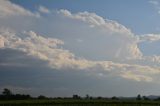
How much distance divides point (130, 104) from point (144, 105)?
2655mm

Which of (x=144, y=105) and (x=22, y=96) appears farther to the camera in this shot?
(x=22, y=96)

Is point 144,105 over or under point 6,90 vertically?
under

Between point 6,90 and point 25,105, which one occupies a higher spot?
point 6,90

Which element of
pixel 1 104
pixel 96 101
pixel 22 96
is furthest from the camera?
pixel 22 96

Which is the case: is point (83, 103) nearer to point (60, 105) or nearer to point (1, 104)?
A: point (60, 105)

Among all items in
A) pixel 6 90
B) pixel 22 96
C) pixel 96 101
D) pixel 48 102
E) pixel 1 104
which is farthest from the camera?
pixel 6 90

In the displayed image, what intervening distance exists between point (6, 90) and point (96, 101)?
38.5m

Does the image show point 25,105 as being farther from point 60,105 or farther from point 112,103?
point 112,103

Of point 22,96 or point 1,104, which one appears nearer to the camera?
point 1,104

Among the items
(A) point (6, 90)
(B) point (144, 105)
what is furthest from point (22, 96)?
(B) point (144, 105)

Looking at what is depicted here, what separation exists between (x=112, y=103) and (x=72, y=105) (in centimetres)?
762

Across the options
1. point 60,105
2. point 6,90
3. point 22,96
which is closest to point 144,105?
point 60,105

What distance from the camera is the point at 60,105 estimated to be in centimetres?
6788

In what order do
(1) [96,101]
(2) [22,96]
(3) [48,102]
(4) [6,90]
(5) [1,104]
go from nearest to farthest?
1. (5) [1,104]
2. (3) [48,102]
3. (1) [96,101]
4. (2) [22,96]
5. (4) [6,90]
